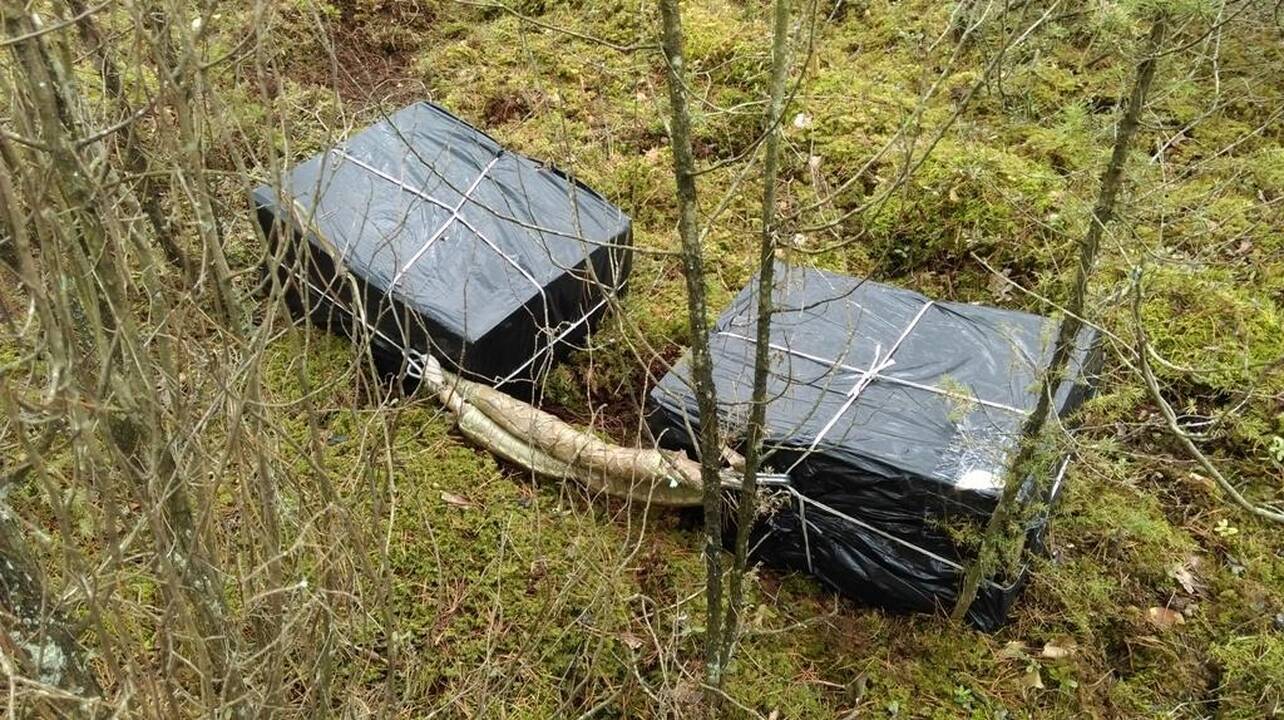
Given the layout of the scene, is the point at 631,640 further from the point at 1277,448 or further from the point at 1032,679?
the point at 1277,448

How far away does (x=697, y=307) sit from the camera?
7.84ft

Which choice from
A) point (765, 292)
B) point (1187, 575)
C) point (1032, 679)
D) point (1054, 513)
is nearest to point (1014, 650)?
point (1032, 679)

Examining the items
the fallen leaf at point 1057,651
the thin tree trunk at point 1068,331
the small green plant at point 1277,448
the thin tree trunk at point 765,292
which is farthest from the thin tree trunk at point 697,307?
the small green plant at point 1277,448

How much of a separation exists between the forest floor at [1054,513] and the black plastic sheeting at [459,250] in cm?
35

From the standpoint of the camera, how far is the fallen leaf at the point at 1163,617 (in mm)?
3830

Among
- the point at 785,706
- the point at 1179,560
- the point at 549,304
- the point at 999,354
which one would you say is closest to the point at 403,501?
the point at 549,304

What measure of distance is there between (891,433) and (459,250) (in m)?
2.42

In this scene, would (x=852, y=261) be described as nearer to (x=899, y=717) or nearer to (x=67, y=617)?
(x=899, y=717)

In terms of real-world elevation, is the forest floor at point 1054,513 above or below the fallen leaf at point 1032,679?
above

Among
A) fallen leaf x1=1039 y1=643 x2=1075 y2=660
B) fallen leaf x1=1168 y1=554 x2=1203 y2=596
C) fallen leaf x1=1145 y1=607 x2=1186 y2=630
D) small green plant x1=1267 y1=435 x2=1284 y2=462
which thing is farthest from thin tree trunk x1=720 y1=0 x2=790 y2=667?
small green plant x1=1267 y1=435 x2=1284 y2=462

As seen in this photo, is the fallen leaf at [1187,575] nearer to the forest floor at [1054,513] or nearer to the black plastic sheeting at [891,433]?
the forest floor at [1054,513]

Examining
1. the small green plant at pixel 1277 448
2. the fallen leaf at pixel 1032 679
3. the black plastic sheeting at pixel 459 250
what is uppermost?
the black plastic sheeting at pixel 459 250

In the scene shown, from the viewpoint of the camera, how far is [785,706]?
3.64 meters

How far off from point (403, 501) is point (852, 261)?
3115 millimetres
